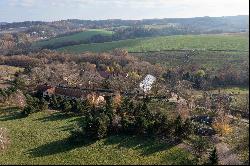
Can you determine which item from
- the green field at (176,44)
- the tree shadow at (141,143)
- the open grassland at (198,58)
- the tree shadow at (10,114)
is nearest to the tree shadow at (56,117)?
the tree shadow at (10,114)

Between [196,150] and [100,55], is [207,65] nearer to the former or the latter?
[100,55]

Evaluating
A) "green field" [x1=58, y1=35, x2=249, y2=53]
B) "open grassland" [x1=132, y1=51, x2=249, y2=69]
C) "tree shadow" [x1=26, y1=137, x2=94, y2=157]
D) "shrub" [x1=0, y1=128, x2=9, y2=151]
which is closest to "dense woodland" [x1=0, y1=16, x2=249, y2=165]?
"shrub" [x1=0, y1=128, x2=9, y2=151]

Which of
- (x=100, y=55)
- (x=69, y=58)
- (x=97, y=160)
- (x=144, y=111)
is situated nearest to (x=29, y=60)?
(x=69, y=58)

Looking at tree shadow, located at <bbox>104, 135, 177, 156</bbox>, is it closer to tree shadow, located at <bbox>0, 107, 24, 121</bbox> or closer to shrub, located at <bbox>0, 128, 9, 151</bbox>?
shrub, located at <bbox>0, 128, 9, 151</bbox>

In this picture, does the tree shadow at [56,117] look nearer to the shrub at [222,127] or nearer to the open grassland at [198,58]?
the shrub at [222,127]

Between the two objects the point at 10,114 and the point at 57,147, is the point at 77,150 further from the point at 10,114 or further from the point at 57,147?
the point at 10,114

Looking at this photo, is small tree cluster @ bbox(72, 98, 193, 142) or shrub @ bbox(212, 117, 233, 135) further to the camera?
shrub @ bbox(212, 117, 233, 135)

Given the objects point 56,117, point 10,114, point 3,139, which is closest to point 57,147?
point 3,139
